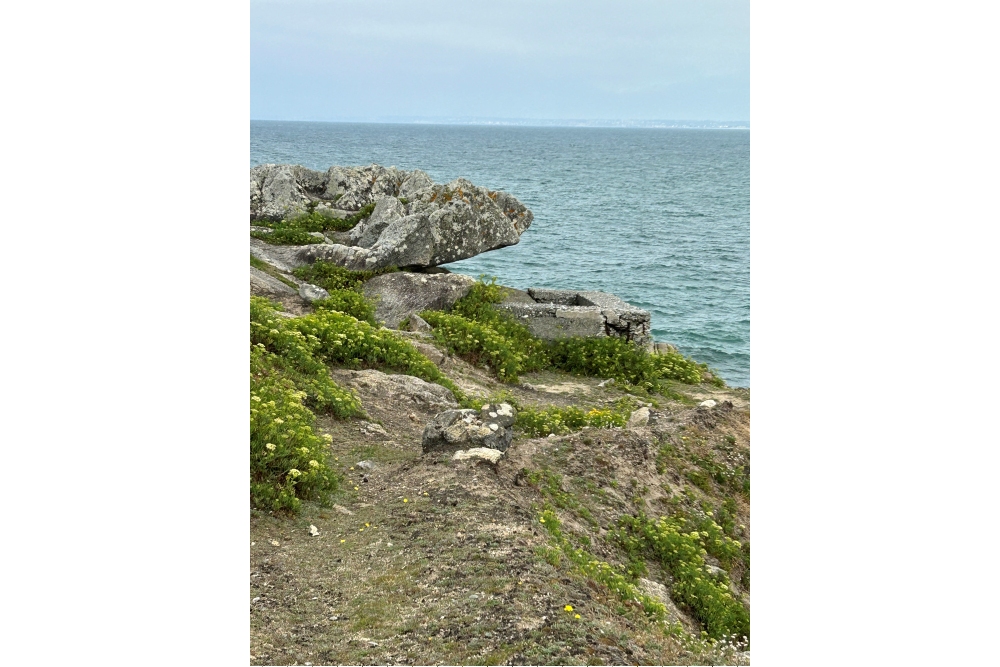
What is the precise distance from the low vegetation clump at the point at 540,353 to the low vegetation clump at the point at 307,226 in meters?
6.02

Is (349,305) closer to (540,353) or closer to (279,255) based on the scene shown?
(540,353)

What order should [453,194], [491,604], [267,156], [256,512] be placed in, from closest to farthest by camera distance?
[491,604] < [256,512] < [453,194] < [267,156]

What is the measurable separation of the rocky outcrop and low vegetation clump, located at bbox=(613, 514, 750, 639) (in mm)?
11156

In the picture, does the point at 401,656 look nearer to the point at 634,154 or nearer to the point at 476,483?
the point at 476,483

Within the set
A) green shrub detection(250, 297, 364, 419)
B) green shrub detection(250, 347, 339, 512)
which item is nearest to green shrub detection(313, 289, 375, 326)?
green shrub detection(250, 297, 364, 419)

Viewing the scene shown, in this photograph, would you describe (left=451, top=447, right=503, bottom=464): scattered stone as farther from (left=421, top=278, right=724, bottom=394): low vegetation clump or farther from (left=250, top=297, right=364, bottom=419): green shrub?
(left=421, top=278, right=724, bottom=394): low vegetation clump

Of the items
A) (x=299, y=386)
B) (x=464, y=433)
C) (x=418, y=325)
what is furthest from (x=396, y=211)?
(x=464, y=433)

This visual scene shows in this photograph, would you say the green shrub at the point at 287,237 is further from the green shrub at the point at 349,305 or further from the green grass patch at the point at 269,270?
the green shrub at the point at 349,305

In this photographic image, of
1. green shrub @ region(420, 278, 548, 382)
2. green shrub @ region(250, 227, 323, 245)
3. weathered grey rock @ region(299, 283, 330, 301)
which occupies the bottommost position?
green shrub @ region(420, 278, 548, 382)

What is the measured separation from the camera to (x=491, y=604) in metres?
4.84

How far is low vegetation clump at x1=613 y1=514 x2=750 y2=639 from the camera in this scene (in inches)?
249
